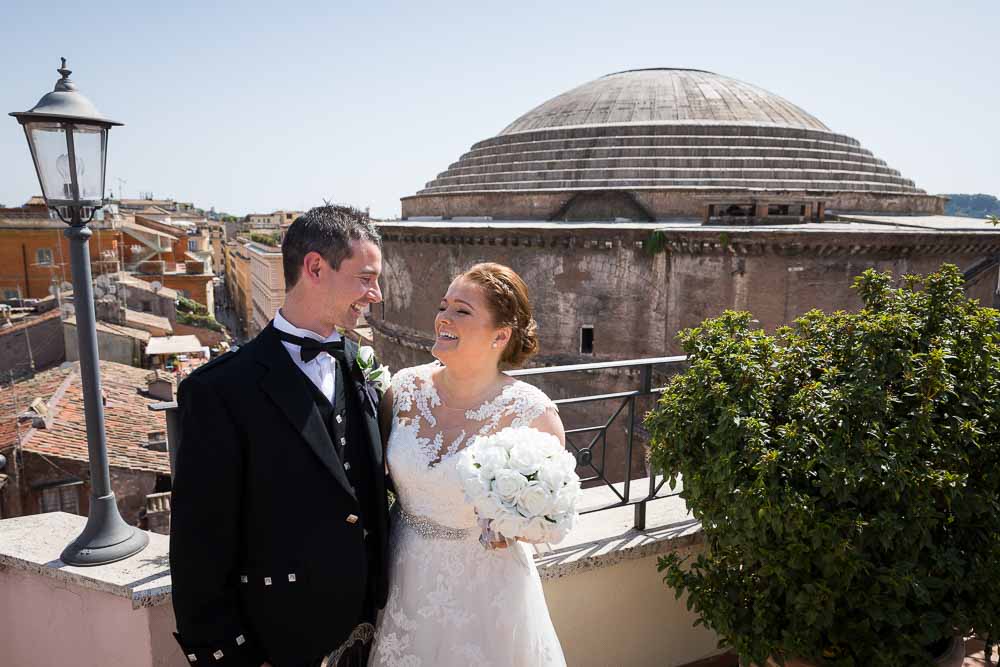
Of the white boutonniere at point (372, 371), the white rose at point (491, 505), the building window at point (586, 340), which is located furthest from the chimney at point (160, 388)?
the white rose at point (491, 505)

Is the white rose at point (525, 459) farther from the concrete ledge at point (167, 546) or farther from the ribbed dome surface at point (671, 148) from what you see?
the ribbed dome surface at point (671, 148)

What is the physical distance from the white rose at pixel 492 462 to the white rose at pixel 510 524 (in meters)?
0.10

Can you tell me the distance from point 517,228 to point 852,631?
11423mm

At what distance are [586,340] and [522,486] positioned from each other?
11605 mm

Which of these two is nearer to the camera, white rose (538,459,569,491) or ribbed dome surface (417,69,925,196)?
white rose (538,459,569,491)

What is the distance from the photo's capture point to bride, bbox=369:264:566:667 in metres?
1.91

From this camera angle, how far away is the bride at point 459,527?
1.91 m

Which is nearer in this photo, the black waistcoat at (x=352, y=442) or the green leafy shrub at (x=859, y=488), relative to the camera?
the black waistcoat at (x=352, y=442)

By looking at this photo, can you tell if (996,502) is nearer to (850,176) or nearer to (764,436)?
(764,436)

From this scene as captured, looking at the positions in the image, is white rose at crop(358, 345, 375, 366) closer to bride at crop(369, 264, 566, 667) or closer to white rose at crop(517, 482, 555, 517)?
bride at crop(369, 264, 566, 667)

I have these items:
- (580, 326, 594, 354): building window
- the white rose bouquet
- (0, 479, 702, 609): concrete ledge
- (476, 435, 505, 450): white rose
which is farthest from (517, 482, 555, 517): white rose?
(580, 326, 594, 354): building window

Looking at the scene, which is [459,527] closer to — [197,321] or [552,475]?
[552,475]

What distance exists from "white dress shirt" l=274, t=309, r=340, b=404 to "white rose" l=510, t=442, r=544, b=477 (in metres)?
0.52

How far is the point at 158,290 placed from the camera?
2420cm
